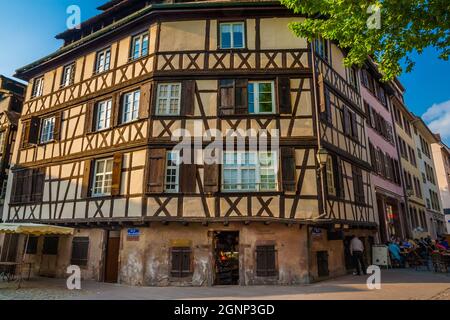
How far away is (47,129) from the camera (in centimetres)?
1576

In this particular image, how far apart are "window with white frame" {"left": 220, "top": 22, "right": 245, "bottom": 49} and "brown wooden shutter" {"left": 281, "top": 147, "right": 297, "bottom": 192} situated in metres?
4.60

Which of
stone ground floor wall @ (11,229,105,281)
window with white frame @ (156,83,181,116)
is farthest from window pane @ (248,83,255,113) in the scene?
stone ground floor wall @ (11,229,105,281)

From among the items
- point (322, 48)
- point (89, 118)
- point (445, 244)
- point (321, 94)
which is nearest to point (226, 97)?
point (321, 94)

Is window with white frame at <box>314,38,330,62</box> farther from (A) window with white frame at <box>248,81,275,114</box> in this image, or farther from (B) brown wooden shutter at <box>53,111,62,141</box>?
(B) brown wooden shutter at <box>53,111,62,141</box>

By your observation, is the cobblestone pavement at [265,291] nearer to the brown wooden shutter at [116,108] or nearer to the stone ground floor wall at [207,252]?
the stone ground floor wall at [207,252]

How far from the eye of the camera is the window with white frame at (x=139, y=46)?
13.2 m

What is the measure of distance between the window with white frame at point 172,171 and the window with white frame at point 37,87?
1015 cm

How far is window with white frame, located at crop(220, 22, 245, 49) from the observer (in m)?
12.4

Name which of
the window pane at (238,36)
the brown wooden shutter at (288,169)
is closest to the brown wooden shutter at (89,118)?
the window pane at (238,36)

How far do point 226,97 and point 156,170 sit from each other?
3730 millimetres

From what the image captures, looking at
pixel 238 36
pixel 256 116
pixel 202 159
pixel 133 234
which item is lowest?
pixel 133 234

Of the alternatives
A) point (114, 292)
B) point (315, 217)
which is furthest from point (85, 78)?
point (315, 217)

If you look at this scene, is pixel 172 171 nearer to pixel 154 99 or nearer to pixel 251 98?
pixel 154 99

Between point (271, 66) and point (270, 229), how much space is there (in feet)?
19.8
